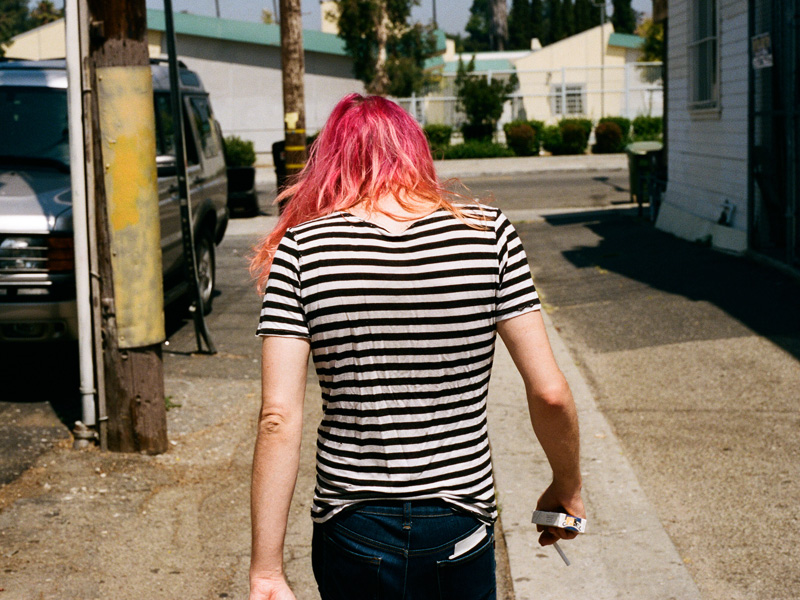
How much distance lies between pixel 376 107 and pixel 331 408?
697 mm

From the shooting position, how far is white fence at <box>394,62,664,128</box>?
117 feet

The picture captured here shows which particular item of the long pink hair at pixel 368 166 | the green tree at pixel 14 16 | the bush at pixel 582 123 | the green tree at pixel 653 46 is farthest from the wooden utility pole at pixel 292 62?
the green tree at pixel 14 16

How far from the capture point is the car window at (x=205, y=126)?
9.19m

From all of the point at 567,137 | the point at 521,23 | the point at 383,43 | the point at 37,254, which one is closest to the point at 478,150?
the point at 567,137

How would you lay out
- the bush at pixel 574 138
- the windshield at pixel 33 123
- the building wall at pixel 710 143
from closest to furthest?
the windshield at pixel 33 123 < the building wall at pixel 710 143 < the bush at pixel 574 138

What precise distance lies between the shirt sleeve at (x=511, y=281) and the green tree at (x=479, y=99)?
32.5 metres

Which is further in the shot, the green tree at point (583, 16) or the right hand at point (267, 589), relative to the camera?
the green tree at point (583, 16)

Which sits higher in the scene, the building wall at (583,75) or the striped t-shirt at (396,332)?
the building wall at (583,75)

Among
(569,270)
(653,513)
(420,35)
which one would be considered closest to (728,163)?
(569,270)

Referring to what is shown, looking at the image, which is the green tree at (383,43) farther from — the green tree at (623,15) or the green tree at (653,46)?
the green tree at (623,15)

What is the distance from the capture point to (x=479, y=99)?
33.8 metres

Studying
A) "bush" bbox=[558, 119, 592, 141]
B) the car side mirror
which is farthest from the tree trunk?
the car side mirror

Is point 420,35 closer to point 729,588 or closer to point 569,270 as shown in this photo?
point 569,270

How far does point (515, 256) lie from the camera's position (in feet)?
6.91
